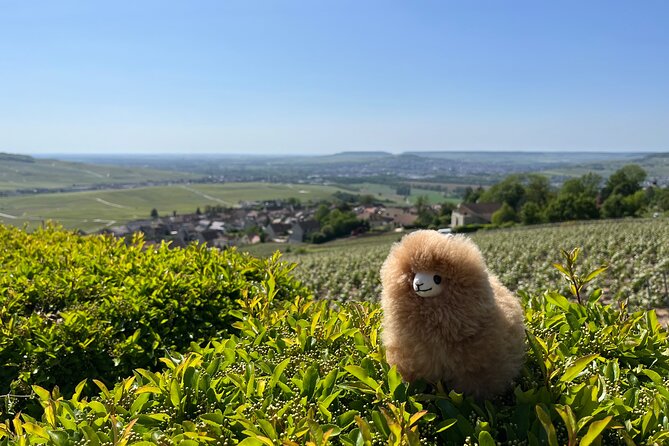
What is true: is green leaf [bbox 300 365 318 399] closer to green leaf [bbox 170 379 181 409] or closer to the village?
green leaf [bbox 170 379 181 409]

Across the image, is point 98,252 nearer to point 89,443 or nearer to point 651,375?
point 89,443

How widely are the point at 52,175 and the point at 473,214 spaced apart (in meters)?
101

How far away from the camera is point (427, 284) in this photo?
197cm

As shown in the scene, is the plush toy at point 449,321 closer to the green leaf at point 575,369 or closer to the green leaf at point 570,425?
the green leaf at point 575,369

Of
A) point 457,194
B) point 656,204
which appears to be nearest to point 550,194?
point 656,204

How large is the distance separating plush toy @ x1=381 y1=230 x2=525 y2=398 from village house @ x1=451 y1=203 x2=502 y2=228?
5456cm

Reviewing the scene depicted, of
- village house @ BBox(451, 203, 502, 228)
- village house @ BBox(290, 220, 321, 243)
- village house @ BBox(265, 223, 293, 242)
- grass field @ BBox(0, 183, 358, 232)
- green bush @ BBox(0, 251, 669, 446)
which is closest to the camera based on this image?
green bush @ BBox(0, 251, 669, 446)

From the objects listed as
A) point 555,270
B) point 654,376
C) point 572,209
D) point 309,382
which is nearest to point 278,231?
point 572,209

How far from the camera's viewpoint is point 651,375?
2.08m

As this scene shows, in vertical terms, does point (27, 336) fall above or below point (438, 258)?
below

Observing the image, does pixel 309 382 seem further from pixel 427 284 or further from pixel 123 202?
pixel 123 202

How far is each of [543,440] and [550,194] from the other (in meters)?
73.5

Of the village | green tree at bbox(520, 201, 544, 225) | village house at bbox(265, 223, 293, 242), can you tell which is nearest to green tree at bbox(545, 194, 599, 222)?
green tree at bbox(520, 201, 544, 225)

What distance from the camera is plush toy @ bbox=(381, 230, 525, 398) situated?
6.50 ft
